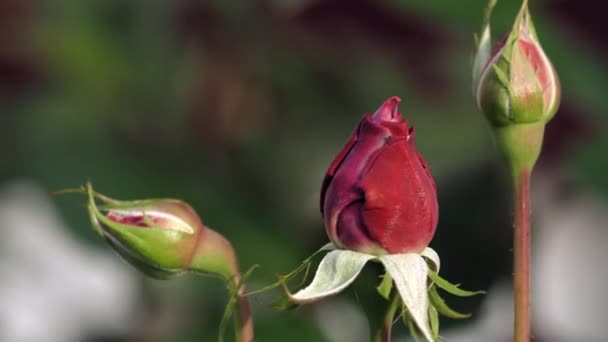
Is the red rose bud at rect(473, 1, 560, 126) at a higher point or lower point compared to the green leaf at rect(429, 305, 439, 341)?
higher

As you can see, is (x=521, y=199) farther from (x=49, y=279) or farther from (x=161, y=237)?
(x=49, y=279)

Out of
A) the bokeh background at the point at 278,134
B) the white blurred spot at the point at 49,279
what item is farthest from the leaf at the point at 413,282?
the white blurred spot at the point at 49,279

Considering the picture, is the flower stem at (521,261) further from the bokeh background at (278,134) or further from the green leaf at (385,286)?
the bokeh background at (278,134)

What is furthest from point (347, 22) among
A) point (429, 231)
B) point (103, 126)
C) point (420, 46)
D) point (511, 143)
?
point (429, 231)

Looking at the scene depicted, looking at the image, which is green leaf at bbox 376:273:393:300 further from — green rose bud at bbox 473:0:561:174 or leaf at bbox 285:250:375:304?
green rose bud at bbox 473:0:561:174

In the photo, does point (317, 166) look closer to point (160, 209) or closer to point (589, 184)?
point (589, 184)

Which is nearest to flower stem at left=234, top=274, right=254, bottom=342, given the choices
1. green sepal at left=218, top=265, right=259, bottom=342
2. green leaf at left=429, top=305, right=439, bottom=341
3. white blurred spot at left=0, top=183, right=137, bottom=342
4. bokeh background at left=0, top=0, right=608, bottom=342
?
green sepal at left=218, top=265, right=259, bottom=342
